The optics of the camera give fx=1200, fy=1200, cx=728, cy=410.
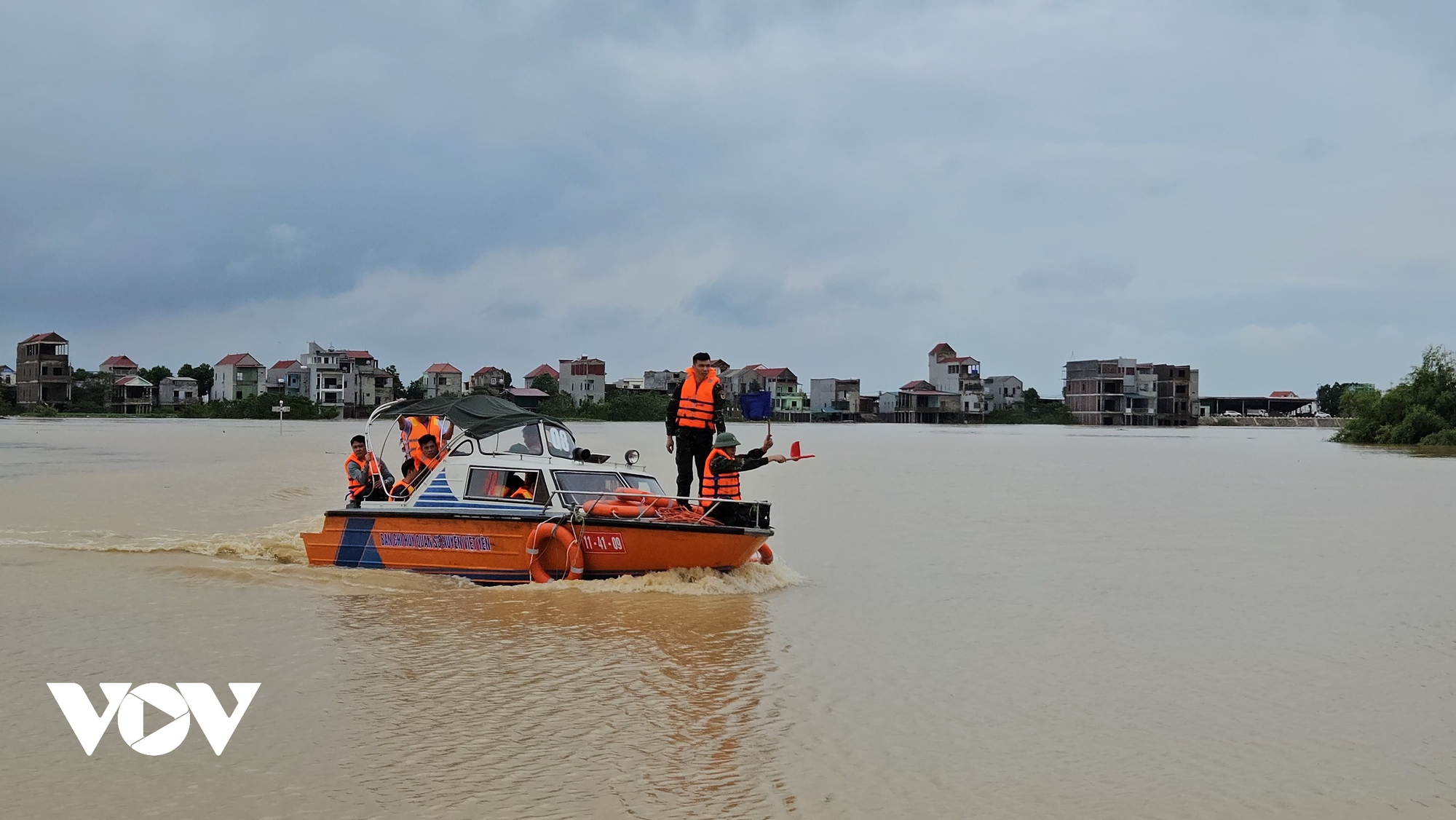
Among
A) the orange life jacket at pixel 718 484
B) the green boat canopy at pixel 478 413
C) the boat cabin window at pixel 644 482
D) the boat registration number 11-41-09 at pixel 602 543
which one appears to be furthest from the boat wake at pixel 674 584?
the green boat canopy at pixel 478 413

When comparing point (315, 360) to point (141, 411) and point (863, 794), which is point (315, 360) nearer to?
point (141, 411)

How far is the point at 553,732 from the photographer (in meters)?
7.71

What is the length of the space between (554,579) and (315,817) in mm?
6996

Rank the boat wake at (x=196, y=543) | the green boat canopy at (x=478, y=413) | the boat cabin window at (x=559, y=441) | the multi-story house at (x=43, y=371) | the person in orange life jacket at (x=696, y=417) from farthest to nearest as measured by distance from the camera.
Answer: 1. the multi-story house at (x=43, y=371)
2. the boat wake at (x=196, y=543)
3. the boat cabin window at (x=559, y=441)
4. the green boat canopy at (x=478, y=413)
5. the person in orange life jacket at (x=696, y=417)

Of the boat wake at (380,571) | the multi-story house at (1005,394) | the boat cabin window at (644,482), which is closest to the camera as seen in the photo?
the boat wake at (380,571)

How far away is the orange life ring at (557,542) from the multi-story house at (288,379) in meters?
114

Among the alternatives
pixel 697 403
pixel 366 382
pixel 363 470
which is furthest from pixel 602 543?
pixel 366 382

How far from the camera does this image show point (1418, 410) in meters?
57.2

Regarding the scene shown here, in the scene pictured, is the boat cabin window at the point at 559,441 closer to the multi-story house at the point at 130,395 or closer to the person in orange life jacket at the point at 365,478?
the person in orange life jacket at the point at 365,478

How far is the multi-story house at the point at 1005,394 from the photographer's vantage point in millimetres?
139500

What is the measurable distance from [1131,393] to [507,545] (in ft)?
418

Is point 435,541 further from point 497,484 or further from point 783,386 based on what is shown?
point 783,386

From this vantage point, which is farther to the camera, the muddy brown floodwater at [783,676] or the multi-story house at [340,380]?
the multi-story house at [340,380]

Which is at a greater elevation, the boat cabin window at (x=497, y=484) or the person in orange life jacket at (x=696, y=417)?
the person in orange life jacket at (x=696, y=417)
